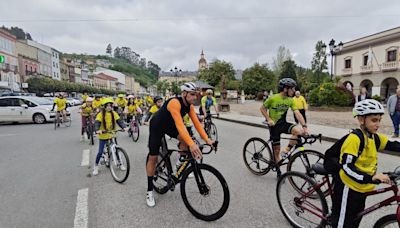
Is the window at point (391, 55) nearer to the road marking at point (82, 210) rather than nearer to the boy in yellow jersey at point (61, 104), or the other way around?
the boy in yellow jersey at point (61, 104)

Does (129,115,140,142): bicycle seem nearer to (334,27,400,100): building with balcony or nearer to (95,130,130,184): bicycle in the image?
(95,130,130,184): bicycle

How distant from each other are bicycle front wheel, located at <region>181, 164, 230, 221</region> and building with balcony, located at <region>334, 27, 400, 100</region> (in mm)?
36774

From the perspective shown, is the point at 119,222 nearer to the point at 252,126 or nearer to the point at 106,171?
the point at 106,171

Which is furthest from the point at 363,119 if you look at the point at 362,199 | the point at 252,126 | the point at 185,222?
the point at 252,126

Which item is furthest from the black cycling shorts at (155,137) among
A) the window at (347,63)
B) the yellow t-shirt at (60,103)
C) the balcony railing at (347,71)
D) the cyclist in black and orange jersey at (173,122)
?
the window at (347,63)

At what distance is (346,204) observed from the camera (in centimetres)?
225

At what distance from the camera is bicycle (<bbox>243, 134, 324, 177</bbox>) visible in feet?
11.9

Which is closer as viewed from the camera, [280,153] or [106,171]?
[280,153]

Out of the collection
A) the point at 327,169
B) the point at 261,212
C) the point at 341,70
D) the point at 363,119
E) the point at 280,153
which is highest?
the point at 341,70

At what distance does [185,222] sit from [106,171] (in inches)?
112

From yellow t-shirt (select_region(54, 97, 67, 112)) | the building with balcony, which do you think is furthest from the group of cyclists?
the building with balcony

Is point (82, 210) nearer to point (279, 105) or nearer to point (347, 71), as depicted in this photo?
point (279, 105)

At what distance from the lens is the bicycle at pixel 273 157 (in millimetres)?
3631

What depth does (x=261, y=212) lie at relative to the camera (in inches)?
132
